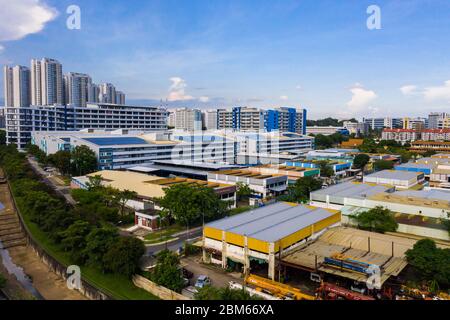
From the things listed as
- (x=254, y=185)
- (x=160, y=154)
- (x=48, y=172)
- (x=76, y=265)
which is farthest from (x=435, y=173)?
(x=48, y=172)

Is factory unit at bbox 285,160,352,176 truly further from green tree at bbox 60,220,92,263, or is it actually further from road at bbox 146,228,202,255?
green tree at bbox 60,220,92,263

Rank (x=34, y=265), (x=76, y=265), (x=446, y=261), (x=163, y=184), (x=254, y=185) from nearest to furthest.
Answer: (x=446, y=261) < (x=76, y=265) < (x=34, y=265) < (x=163, y=184) < (x=254, y=185)

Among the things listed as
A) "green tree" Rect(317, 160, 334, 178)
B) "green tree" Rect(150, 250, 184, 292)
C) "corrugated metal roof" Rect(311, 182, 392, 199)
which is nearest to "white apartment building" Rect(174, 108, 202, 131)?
"green tree" Rect(317, 160, 334, 178)

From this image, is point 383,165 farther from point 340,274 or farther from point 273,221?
point 340,274

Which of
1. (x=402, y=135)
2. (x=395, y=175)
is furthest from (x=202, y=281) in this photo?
(x=402, y=135)
